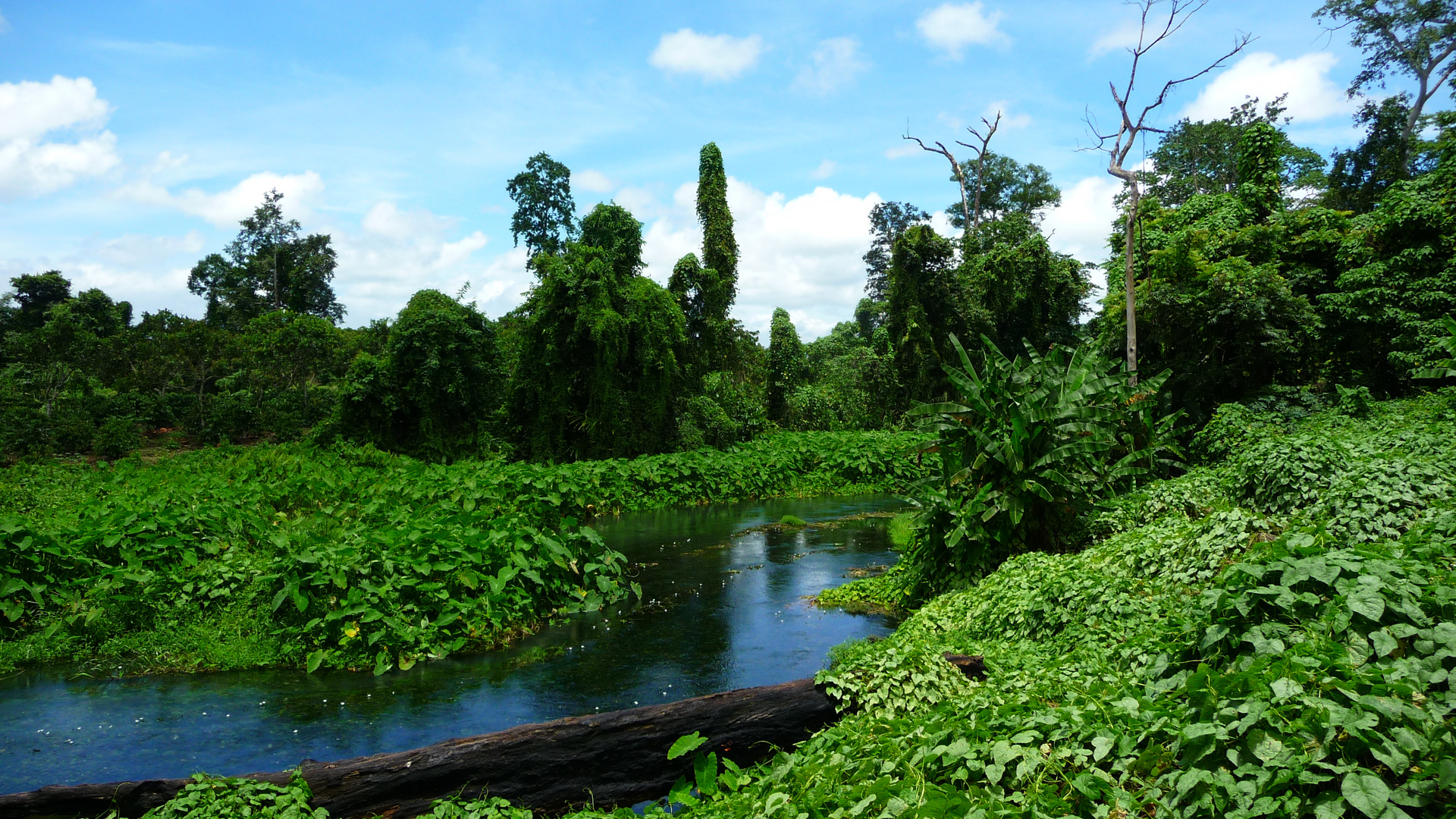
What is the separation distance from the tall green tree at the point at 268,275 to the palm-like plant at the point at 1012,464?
33638 millimetres

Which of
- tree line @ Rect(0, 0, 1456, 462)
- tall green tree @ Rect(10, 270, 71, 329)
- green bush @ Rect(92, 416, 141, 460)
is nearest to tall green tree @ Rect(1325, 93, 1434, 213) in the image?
tree line @ Rect(0, 0, 1456, 462)

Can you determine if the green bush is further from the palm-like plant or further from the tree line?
the palm-like plant

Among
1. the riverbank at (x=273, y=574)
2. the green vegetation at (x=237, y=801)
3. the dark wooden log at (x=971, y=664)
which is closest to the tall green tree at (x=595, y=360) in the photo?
the riverbank at (x=273, y=574)

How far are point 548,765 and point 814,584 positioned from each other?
6378mm

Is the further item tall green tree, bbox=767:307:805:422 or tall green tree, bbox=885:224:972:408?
tall green tree, bbox=767:307:805:422

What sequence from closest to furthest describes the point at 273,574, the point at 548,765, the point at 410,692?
the point at 548,765 → the point at 410,692 → the point at 273,574

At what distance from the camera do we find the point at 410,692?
6.54 metres

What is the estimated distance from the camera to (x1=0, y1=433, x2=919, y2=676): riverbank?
7.12m

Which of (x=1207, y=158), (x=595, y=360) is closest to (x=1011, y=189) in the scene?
(x=1207, y=158)

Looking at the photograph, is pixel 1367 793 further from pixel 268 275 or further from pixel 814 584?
pixel 268 275

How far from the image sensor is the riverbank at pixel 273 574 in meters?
7.12

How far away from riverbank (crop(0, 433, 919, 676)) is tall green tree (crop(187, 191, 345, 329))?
27.6 metres

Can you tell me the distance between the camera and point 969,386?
789 cm

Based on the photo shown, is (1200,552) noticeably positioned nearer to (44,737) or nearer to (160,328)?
(44,737)
